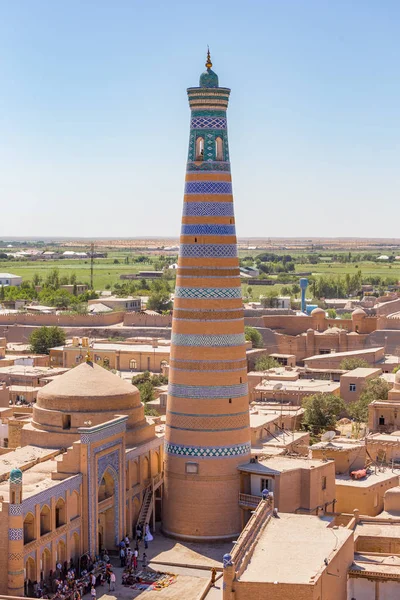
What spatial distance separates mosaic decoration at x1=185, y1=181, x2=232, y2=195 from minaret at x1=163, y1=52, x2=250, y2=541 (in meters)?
0.02

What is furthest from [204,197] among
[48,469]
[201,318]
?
[48,469]

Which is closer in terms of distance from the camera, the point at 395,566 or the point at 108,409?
the point at 395,566

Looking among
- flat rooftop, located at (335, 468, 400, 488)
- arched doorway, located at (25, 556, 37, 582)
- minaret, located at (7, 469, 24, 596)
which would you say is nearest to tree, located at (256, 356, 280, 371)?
flat rooftop, located at (335, 468, 400, 488)

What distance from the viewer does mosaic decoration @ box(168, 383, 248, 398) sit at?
22.5m

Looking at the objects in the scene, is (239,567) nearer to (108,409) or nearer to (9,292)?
(108,409)

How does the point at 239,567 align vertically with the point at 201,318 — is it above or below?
below

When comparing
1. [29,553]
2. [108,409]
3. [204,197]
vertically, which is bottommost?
[29,553]

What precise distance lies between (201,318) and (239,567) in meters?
7.15

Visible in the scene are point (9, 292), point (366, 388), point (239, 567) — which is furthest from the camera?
point (9, 292)

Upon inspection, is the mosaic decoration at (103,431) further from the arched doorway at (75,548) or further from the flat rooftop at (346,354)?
the flat rooftop at (346,354)

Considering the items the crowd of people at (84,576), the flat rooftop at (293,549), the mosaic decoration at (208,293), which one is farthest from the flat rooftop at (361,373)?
the flat rooftop at (293,549)

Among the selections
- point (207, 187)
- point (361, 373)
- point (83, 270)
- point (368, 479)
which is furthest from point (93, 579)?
point (83, 270)

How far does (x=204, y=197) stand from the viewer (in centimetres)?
2294

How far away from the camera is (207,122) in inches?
906
